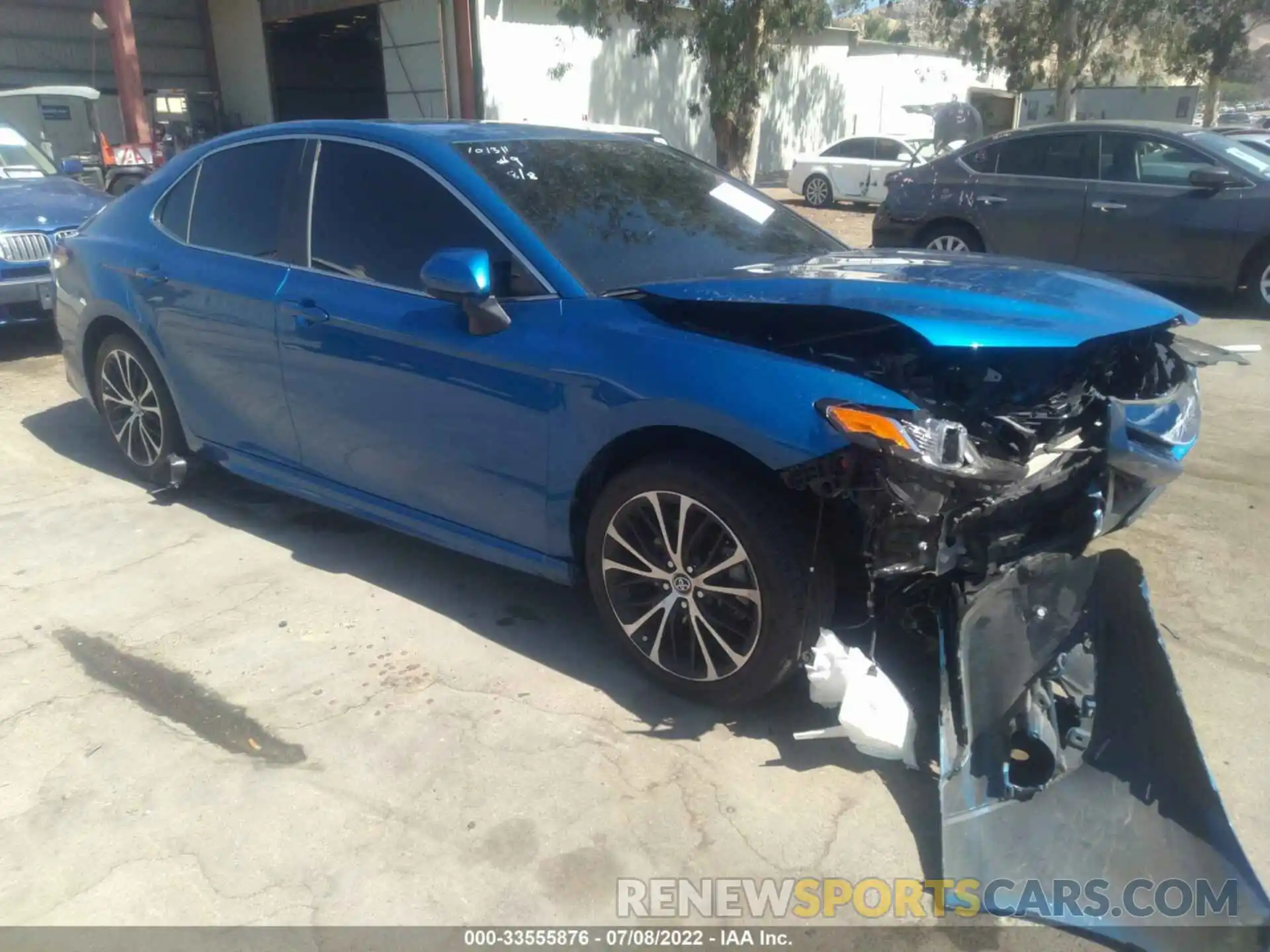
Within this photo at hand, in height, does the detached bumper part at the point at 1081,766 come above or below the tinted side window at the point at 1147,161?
below

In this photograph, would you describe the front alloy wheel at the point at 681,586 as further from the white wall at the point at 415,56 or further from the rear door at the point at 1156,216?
the white wall at the point at 415,56

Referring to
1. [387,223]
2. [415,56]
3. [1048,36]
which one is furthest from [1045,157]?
[1048,36]

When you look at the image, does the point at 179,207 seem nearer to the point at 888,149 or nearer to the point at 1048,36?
the point at 888,149

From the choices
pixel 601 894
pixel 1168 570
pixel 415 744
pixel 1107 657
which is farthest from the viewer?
pixel 1168 570

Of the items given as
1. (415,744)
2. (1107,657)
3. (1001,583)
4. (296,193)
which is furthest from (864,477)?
(296,193)

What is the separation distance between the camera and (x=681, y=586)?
10.2ft

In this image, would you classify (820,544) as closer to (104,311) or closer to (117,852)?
(117,852)

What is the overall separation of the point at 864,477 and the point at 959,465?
0.78 ft

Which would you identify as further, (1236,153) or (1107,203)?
(1107,203)

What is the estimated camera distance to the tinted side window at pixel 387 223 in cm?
348

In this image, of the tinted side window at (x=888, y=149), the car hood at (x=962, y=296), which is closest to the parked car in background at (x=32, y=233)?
the car hood at (x=962, y=296)

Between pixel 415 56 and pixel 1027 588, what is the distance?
22308mm

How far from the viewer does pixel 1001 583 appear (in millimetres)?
2979
